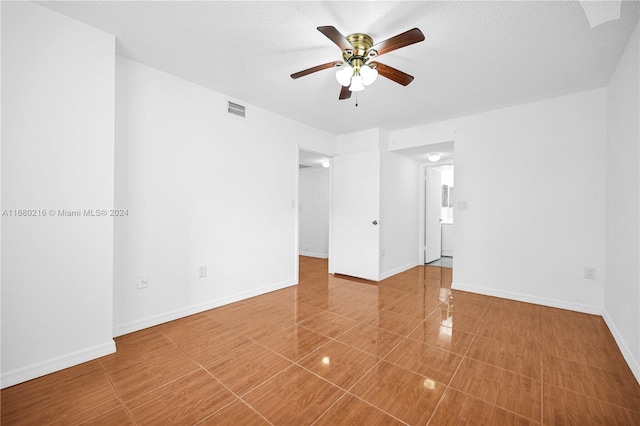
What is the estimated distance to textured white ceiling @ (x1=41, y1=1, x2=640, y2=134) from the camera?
5.95 ft

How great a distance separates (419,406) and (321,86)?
2907 mm

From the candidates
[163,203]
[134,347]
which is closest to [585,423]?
[134,347]

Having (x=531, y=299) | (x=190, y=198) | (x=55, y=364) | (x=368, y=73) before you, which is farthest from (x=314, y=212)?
(x=55, y=364)

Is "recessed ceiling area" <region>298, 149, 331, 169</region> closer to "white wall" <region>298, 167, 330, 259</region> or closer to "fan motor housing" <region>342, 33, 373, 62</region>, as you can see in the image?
"white wall" <region>298, 167, 330, 259</region>

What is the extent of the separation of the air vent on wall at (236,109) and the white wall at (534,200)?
114 inches

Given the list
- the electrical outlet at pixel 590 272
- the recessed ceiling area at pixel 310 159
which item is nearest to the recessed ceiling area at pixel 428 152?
the recessed ceiling area at pixel 310 159

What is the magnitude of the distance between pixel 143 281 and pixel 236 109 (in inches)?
85.7

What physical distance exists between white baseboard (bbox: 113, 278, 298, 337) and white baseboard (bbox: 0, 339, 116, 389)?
1.03 ft

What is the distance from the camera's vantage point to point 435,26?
6.41 ft

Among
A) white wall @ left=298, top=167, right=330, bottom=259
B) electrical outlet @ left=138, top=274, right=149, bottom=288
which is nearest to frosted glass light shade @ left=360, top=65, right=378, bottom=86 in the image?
electrical outlet @ left=138, top=274, right=149, bottom=288

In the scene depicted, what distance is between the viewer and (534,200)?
3334mm

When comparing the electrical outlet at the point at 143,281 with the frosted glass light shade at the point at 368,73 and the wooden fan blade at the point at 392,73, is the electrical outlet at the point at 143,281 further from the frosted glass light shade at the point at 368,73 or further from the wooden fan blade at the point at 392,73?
the wooden fan blade at the point at 392,73

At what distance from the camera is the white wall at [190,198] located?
248cm

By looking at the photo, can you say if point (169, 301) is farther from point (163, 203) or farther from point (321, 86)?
point (321, 86)
